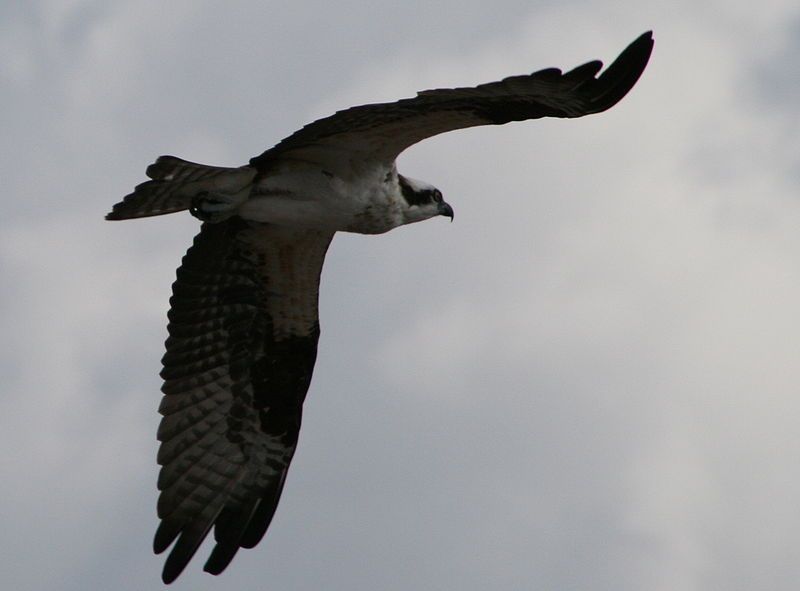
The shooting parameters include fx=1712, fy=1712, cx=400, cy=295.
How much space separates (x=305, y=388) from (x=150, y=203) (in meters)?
2.04

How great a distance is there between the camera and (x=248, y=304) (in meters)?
11.0

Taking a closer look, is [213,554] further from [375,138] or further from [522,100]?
[522,100]

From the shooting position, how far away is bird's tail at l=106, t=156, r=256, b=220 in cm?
969

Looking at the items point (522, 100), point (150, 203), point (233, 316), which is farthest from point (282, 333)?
point (522, 100)

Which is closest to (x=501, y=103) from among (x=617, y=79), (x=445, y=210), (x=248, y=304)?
(x=617, y=79)

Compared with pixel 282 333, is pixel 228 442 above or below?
below

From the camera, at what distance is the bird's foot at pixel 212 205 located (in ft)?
33.1

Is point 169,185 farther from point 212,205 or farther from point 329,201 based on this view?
point 329,201

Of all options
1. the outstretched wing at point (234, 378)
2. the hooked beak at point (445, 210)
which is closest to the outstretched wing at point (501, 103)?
the hooked beak at point (445, 210)

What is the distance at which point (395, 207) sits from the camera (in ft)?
33.2

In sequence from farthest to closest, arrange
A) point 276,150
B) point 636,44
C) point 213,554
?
point 213,554 < point 276,150 < point 636,44

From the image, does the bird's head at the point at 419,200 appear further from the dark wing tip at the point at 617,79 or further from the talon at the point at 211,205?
the dark wing tip at the point at 617,79

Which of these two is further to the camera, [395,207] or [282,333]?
[282,333]

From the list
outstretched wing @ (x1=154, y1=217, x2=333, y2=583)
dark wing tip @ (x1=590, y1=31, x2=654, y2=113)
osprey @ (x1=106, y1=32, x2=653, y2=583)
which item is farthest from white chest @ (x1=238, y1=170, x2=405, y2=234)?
dark wing tip @ (x1=590, y1=31, x2=654, y2=113)
